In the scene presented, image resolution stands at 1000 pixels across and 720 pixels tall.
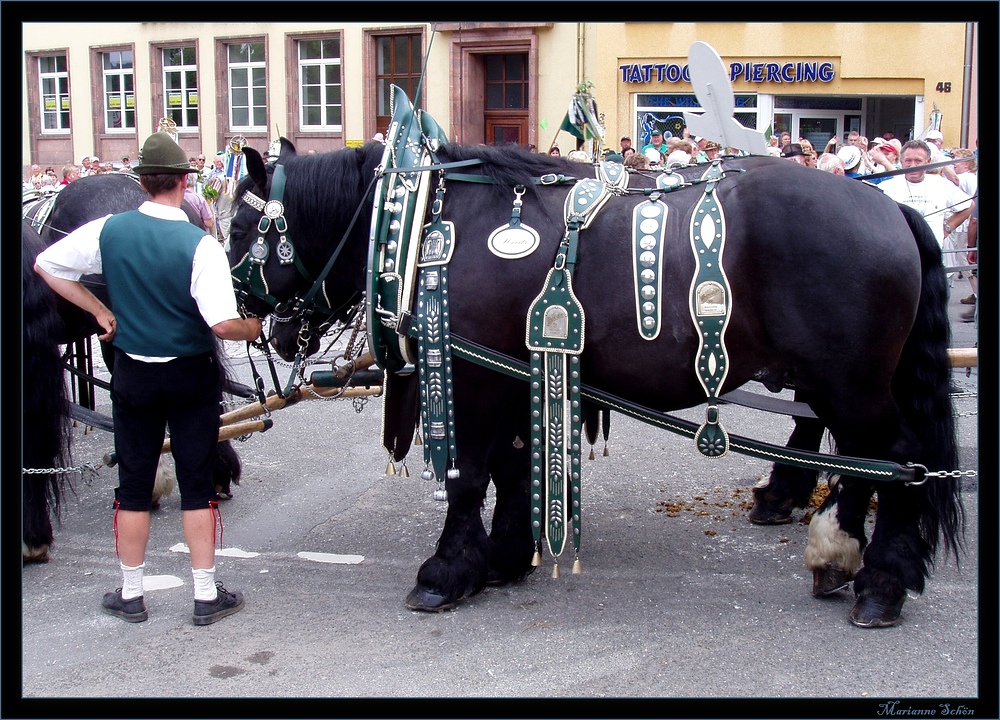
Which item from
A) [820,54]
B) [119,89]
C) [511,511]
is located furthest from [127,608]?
[119,89]

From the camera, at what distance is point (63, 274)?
3582 mm

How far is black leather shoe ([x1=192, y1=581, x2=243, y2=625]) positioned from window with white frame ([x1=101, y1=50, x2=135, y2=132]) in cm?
2173

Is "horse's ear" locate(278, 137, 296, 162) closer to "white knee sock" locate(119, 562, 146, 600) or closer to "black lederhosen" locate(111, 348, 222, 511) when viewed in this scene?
"black lederhosen" locate(111, 348, 222, 511)

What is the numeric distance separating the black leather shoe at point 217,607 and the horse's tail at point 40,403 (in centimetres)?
98

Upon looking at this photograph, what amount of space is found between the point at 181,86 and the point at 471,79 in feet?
24.3

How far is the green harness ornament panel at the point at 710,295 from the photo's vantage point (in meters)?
3.19

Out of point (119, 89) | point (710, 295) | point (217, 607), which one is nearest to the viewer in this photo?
point (710, 295)

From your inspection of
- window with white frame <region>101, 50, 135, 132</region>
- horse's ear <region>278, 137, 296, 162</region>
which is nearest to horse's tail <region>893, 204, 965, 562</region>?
horse's ear <region>278, 137, 296, 162</region>

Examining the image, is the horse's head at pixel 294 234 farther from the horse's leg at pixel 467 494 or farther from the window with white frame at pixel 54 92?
the window with white frame at pixel 54 92

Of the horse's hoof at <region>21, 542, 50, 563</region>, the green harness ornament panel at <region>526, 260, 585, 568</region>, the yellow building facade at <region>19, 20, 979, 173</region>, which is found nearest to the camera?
the green harness ornament panel at <region>526, 260, 585, 568</region>

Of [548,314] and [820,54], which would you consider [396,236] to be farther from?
[820,54]

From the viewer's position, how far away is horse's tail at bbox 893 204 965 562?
340 cm

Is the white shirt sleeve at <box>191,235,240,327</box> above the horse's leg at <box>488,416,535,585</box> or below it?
above

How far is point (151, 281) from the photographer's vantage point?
3393mm
